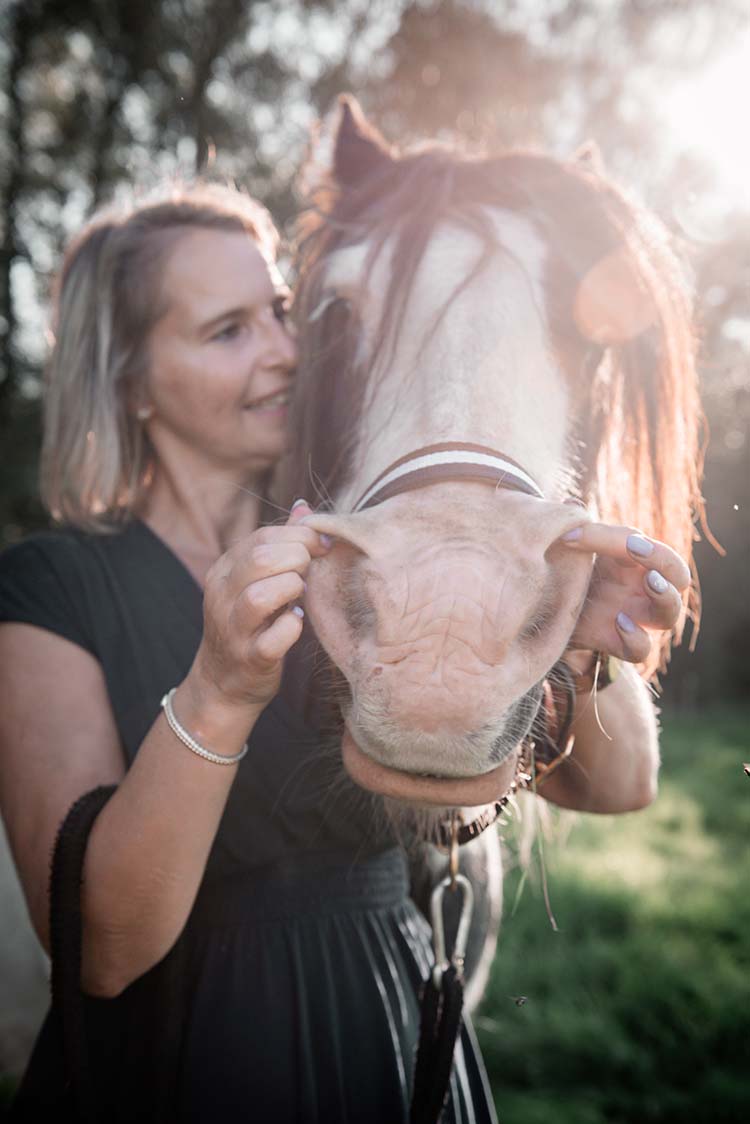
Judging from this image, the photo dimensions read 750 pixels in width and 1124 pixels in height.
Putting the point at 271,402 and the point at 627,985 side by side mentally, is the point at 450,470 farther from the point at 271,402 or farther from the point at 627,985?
the point at 627,985

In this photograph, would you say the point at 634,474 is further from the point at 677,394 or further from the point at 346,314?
the point at 346,314

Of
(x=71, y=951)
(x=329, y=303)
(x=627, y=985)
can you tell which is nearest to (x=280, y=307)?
(x=329, y=303)

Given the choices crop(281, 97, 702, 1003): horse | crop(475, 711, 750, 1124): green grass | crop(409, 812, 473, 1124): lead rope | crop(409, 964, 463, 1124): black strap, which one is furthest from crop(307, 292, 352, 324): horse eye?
crop(475, 711, 750, 1124): green grass

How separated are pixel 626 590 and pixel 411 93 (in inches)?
222

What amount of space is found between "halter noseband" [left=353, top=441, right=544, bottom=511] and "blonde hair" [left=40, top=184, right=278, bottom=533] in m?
1.07

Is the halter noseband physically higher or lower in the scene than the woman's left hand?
higher

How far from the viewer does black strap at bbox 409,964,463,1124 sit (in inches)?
55.3

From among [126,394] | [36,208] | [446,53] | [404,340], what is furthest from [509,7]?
[36,208]

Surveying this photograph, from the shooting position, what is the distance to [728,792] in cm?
709

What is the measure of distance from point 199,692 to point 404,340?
28.5 inches

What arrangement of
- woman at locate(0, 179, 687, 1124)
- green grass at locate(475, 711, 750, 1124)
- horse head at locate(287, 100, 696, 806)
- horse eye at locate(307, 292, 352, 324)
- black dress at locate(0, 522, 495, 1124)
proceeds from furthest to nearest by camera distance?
green grass at locate(475, 711, 750, 1124) → horse eye at locate(307, 292, 352, 324) → black dress at locate(0, 522, 495, 1124) → woman at locate(0, 179, 687, 1124) → horse head at locate(287, 100, 696, 806)

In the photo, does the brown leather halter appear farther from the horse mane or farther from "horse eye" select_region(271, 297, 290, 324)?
"horse eye" select_region(271, 297, 290, 324)

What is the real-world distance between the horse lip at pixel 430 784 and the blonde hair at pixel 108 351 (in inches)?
50.2

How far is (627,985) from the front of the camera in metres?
4.00
